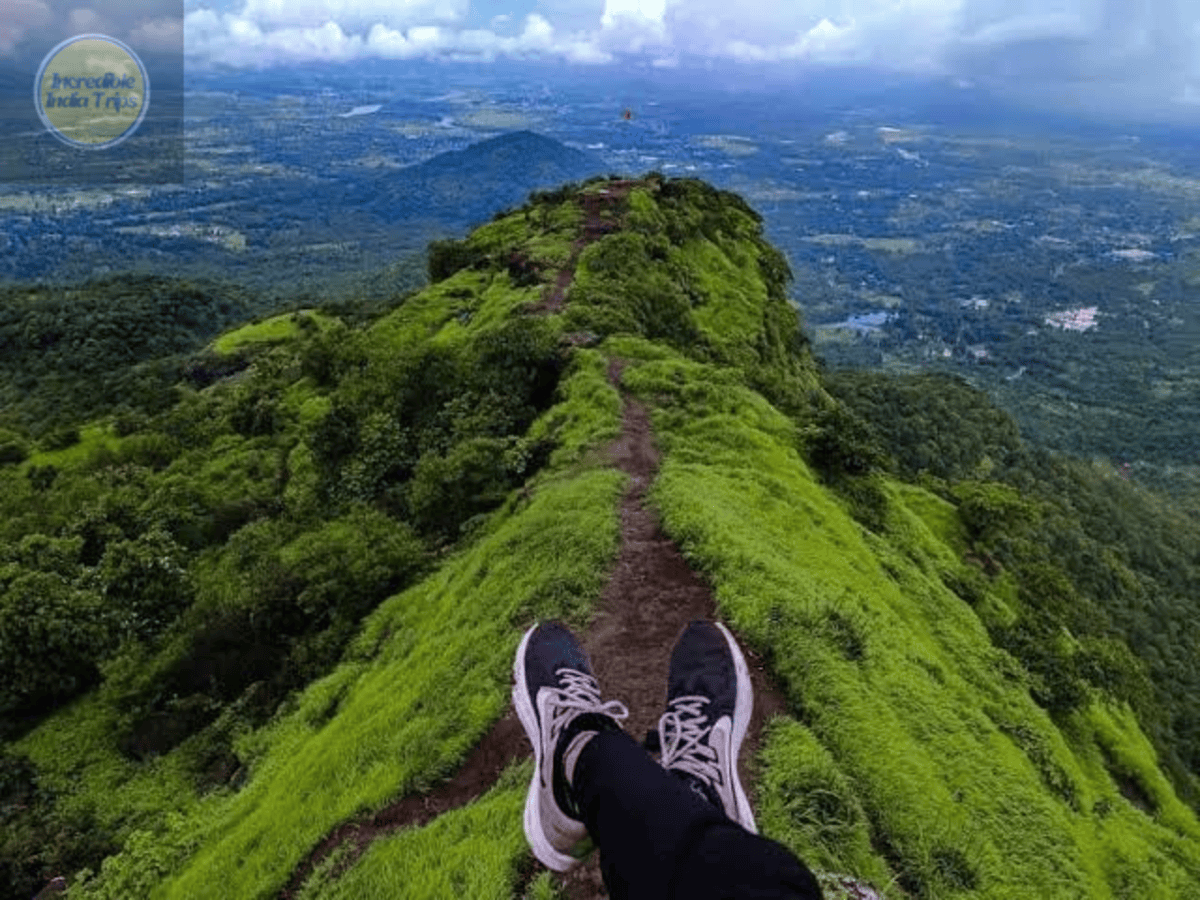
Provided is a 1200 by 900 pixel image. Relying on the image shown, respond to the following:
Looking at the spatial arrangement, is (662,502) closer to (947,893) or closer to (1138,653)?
(947,893)

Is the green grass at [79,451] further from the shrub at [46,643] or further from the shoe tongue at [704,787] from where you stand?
the shoe tongue at [704,787]

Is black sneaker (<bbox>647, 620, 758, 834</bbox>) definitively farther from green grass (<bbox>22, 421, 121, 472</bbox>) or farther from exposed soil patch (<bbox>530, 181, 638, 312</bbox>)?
green grass (<bbox>22, 421, 121, 472</bbox>)

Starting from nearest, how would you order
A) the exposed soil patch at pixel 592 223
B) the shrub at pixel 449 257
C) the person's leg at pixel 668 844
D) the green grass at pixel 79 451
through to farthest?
the person's leg at pixel 668 844
the exposed soil patch at pixel 592 223
the green grass at pixel 79 451
the shrub at pixel 449 257

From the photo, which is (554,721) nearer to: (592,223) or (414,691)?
(414,691)

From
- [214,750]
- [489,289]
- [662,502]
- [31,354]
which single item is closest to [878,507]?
[662,502]

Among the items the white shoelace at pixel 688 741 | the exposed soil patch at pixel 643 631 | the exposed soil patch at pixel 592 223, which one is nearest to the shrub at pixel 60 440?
the exposed soil patch at pixel 592 223

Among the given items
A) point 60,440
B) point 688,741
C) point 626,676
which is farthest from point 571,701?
point 60,440
